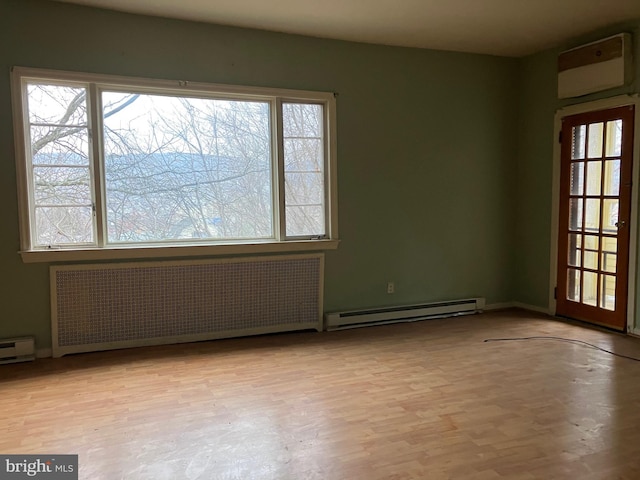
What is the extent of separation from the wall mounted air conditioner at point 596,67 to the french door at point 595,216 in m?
0.24

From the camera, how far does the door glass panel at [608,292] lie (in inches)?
177

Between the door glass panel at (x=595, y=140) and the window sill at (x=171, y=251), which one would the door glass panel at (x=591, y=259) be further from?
the window sill at (x=171, y=251)

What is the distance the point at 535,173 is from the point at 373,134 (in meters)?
1.80

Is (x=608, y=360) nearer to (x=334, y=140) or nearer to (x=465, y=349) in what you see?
(x=465, y=349)

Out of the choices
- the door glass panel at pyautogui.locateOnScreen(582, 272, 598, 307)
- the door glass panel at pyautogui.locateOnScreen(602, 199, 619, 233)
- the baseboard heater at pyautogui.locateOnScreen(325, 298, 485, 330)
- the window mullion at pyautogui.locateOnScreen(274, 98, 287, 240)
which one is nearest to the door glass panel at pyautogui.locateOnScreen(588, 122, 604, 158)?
the door glass panel at pyautogui.locateOnScreen(602, 199, 619, 233)

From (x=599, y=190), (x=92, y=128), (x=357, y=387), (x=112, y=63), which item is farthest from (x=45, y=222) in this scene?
(x=599, y=190)

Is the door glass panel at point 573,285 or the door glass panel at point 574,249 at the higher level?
the door glass panel at point 574,249

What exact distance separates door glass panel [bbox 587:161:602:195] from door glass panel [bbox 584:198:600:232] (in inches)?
3.2

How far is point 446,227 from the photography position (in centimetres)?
515

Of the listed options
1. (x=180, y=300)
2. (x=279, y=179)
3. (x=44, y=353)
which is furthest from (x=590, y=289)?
(x=44, y=353)

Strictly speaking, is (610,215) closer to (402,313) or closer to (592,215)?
(592,215)

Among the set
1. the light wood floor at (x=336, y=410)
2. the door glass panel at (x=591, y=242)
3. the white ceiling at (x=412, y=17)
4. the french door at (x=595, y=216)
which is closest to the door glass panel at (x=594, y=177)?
the french door at (x=595, y=216)

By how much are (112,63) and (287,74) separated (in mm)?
1404

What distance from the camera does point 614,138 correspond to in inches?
173
